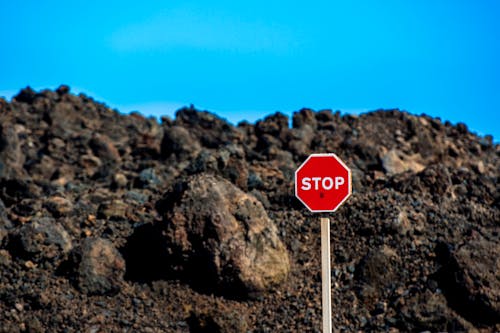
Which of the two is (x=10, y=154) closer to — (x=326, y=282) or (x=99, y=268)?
(x=99, y=268)

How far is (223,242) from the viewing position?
13.3 metres

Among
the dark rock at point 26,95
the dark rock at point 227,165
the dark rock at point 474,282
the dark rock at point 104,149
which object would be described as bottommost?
the dark rock at point 474,282

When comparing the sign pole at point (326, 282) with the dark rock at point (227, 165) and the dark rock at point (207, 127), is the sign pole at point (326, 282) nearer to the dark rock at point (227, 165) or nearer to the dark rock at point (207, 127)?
the dark rock at point (227, 165)

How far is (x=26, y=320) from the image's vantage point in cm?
1252

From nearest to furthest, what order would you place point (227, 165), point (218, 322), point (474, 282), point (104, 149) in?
point (218, 322), point (474, 282), point (227, 165), point (104, 149)

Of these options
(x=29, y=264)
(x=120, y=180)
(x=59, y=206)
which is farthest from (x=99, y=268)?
(x=120, y=180)

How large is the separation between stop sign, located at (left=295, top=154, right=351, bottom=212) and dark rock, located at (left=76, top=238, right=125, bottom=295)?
5770mm

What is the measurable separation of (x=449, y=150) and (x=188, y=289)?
67.6 ft

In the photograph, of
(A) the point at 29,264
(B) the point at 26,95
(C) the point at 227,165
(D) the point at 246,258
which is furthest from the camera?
(B) the point at 26,95

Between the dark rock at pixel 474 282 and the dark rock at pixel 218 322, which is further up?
the dark rock at pixel 474 282

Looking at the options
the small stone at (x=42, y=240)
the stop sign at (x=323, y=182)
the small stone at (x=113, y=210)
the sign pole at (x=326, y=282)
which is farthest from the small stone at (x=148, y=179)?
the sign pole at (x=326, y=282)

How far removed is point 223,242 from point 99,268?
2.33 metres

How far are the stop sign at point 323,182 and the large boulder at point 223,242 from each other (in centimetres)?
458

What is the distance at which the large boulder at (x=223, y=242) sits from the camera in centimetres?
1319
